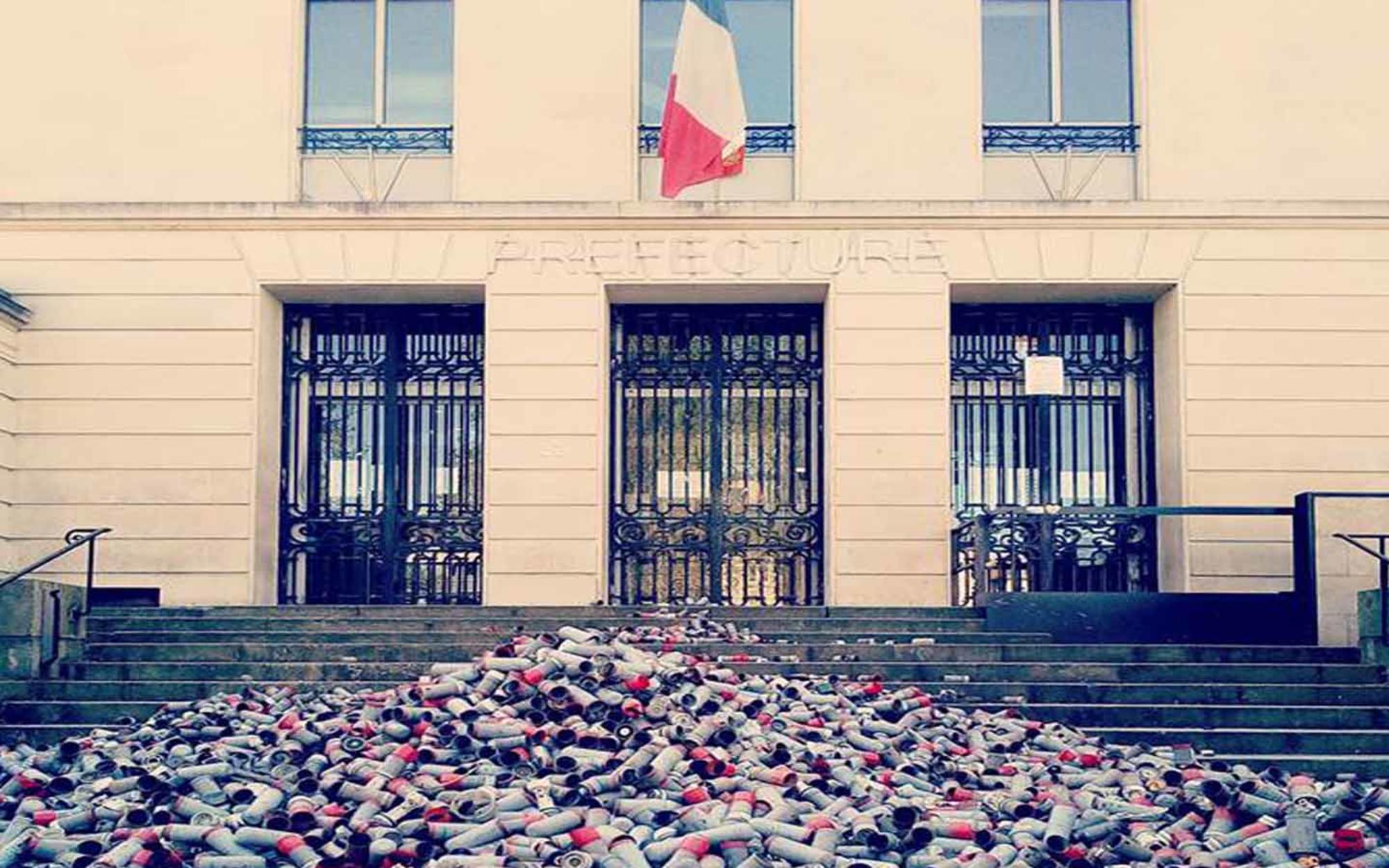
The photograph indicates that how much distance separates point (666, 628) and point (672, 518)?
4282 mm

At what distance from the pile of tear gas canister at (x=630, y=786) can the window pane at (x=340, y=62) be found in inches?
346

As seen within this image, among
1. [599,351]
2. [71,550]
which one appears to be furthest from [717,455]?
[71,550]

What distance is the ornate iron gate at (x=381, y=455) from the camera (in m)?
20.6

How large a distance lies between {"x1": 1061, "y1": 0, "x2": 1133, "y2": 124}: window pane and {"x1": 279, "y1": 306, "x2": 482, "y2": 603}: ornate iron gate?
737 cm

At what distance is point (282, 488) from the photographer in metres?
20.6

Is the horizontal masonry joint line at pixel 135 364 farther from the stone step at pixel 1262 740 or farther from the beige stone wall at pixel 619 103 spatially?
the stone step at pixel 1262 740

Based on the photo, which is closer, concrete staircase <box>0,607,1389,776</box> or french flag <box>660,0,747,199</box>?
concrete staircase <box>0,607,1389,776</box>

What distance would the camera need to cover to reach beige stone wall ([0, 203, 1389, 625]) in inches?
770

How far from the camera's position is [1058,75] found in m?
20.6

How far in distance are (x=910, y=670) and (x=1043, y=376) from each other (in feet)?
20.5

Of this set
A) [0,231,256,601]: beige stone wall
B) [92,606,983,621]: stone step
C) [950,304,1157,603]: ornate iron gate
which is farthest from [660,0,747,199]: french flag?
[0,231,256,601]: beige stone wall

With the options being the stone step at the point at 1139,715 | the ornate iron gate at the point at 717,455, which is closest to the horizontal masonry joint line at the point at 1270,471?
the ornate iron gate at the point at 717,455

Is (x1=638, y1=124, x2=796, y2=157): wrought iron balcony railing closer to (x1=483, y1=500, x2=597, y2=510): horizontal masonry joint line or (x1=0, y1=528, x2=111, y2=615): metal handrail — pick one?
(x1=483, y1=500, x2=597, y2=510): horizontal masonry joint line

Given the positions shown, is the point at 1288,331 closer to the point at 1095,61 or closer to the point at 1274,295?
the point at 1274,295
